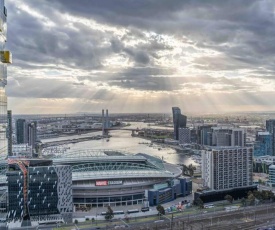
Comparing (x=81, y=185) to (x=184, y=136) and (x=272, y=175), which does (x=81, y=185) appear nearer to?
(x=272, y=175)

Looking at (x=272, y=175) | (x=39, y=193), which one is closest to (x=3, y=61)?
(x=39, y=193)

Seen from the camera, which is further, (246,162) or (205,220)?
(246,162)

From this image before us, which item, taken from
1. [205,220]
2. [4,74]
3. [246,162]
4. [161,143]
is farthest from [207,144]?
[4,74]

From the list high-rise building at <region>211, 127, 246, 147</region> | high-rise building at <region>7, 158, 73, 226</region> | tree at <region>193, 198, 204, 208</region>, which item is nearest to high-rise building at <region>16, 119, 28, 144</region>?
high-rise building at <region>211, 127, 246, 147</region>

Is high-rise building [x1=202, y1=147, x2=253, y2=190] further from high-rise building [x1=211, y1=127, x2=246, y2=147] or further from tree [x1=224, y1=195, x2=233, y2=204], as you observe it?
high-rise building [x1=211, y1=127, x2=246, y2=147]

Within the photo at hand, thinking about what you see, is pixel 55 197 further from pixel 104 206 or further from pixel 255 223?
pixel 255 223

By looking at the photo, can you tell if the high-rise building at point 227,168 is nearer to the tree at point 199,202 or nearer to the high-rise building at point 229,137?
the tree at point 199,202

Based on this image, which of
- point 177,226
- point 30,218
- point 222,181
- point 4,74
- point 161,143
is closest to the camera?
point 4,74
